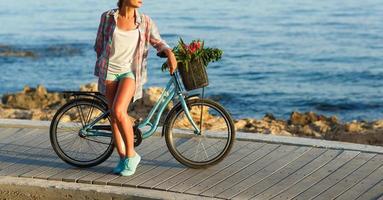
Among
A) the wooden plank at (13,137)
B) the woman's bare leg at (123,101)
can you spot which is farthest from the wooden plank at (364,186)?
→ the wooden plank at (13,137)

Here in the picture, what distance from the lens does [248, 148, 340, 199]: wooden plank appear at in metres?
6.98

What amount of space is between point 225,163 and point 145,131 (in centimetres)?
79

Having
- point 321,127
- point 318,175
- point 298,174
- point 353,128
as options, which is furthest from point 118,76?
point 321,127

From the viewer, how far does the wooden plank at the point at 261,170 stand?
7137 mm

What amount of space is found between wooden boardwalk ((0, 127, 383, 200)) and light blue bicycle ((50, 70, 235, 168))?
122mm

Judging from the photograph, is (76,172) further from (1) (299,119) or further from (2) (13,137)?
(1) (299,119)

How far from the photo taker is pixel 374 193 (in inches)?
274

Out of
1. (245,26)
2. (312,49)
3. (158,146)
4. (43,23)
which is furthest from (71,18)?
(158,146)

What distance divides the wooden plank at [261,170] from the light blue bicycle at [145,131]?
317mm

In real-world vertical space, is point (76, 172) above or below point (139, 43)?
below

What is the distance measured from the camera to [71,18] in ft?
136

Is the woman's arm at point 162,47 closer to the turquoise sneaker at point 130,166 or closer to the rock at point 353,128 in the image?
the turquoise sneaker at point 130,166

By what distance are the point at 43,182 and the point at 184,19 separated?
3148 centimetres

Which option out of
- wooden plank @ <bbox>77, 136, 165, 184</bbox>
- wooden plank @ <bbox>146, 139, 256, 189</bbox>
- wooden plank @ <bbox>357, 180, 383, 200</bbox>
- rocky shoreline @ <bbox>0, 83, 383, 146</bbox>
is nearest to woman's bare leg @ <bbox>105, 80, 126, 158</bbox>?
wooden plank @ <bbox>77, 136, 165, 184</bbox>
